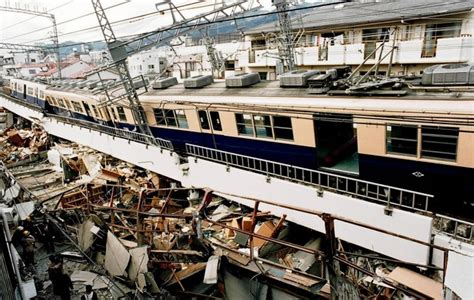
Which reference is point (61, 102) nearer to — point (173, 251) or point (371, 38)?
point (371, 38)

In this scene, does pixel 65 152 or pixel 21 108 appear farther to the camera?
pixel 21 108

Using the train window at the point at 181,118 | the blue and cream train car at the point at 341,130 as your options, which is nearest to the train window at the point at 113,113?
the blue and cream train car at the point at 341,130

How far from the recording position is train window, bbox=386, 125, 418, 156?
28.2 ft

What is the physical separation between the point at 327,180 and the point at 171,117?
25.3 ft

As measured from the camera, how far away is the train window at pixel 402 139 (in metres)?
8.60

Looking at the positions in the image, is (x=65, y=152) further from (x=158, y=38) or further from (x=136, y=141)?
(x=158, y=38)

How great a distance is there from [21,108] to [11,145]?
5.67 m

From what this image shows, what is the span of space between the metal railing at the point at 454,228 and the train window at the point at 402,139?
1713mm

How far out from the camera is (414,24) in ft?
67.8

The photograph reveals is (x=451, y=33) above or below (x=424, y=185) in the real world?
above

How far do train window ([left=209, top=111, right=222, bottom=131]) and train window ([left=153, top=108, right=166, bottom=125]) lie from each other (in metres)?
3.33

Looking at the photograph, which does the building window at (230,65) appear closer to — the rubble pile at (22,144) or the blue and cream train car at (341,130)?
the rubble pile at (22,144)

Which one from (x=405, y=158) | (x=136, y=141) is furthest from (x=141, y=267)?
(x=136, y=141)

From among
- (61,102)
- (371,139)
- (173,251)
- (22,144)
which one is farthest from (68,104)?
(371,139)
